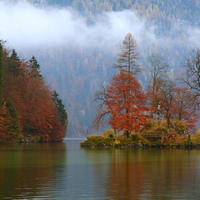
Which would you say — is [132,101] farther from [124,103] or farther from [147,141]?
[147,141]

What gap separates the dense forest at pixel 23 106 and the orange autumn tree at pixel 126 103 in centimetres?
2281

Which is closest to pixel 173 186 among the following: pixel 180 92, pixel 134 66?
pixel 134 66

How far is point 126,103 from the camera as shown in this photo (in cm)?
7050

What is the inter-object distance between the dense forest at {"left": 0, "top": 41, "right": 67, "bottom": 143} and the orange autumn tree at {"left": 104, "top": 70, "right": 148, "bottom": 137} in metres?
22.8

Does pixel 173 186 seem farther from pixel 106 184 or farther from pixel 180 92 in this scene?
pixel 180 92

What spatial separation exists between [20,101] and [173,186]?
253 ft

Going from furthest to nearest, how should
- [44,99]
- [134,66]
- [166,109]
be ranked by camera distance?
[44,99] < [134,66] < [166,109]

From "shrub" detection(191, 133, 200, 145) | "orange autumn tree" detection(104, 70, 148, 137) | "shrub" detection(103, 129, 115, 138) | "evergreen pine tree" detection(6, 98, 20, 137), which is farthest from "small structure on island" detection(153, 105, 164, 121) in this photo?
"evergreen pine tree" detection(6, 98, 20, 137)

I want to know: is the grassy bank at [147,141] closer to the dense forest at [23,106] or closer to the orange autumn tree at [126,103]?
the orange autumn tree at [126,103]

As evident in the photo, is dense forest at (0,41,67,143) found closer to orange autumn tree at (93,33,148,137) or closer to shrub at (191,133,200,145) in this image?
orange autumn tree at (93,33,148,137)

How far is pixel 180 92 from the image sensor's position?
83562 mm

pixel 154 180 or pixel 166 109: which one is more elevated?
pixel 166 109

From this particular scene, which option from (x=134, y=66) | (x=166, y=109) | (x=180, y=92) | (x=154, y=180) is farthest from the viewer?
(x=180, y=92)

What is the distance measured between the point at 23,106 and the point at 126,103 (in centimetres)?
3339
